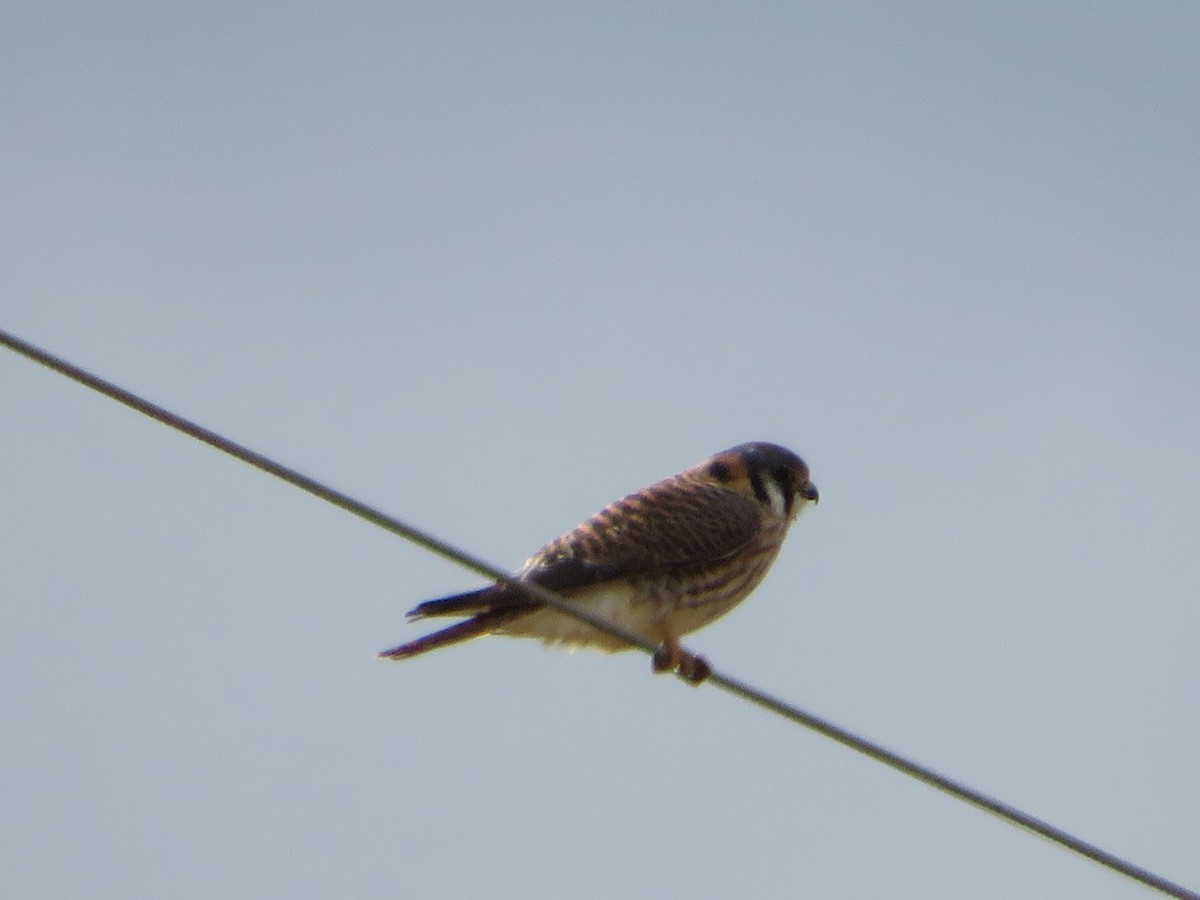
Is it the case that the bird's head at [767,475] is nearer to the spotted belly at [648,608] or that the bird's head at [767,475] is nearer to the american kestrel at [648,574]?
the american kestrel at [648,574]

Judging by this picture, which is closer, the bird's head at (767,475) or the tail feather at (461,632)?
the tail feather at (461,632)

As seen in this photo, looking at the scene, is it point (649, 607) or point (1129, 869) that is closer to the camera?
point (1129, 869)

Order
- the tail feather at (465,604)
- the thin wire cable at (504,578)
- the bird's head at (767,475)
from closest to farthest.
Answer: the thin wire cable at (504,578)
the tail feather at (465,604)
the bird's head at (767,475)

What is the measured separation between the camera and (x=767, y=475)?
23.6 ft

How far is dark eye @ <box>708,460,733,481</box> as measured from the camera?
7094 millimetres

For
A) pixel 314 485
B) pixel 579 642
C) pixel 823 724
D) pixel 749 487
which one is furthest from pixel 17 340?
pixel 749 487

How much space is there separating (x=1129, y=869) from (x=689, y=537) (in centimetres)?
279

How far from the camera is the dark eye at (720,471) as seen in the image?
709 centimetres

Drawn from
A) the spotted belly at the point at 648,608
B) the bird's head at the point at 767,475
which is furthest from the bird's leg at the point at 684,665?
the bird's head at the point at 767,475

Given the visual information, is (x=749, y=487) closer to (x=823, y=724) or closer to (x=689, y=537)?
(x=689, y=537)

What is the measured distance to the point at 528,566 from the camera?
238 inches

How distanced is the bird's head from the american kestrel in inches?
6.5

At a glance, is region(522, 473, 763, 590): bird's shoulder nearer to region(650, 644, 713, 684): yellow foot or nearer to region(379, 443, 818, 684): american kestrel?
region(379, 443, 818, 684): american kestrel

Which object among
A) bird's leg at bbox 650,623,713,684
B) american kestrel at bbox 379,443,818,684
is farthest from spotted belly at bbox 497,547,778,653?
bird's leg at bbox 650,623,713,684
